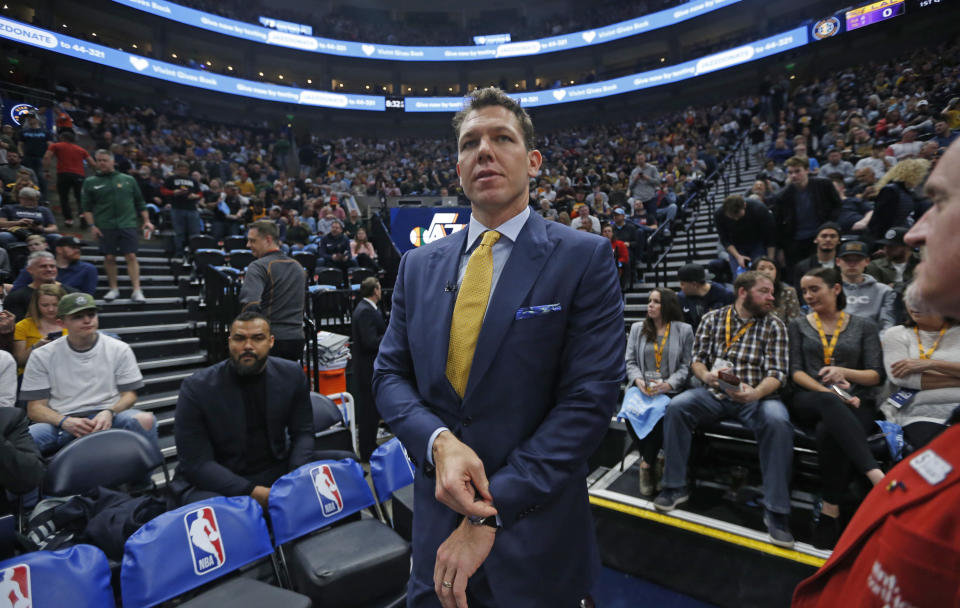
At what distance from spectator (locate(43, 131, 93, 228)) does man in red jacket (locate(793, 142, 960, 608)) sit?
11.0m

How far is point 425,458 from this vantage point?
1.06 meters

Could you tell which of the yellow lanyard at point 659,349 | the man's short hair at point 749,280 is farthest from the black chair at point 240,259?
the man's short hair at point 749,280

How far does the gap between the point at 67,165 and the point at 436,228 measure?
6.91 metres

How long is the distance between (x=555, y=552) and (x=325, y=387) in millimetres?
5029

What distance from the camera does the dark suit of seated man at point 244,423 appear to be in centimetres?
286

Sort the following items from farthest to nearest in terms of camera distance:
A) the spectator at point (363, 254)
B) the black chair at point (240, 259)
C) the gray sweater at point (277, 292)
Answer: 1. the spectator at point (363, 254)
2. the black chair at point (240, 259)
3. the gray sweater at point (277, 292)

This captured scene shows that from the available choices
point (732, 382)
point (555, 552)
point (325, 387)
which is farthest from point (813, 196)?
point (325, 387)

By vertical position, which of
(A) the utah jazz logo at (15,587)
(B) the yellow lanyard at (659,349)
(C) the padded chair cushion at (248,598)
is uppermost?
(B) the yellow lanyard at (659,349)

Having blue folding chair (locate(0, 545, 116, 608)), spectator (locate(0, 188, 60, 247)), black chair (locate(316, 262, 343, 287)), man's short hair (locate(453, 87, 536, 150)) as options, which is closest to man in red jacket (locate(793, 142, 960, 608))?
man's short hair (locate(453, 87, 536, 150))

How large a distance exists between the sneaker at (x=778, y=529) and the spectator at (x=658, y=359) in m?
0.85

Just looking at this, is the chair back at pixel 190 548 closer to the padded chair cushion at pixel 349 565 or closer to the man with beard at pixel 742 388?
the padded chair cushion at pixel 349 565

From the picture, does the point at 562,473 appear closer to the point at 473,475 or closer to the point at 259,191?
the point at 473,475

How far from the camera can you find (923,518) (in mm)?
565

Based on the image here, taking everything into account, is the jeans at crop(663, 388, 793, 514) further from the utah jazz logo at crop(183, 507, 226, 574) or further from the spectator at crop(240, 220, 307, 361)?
the spectator at crop(240, 220, 307, 361)
